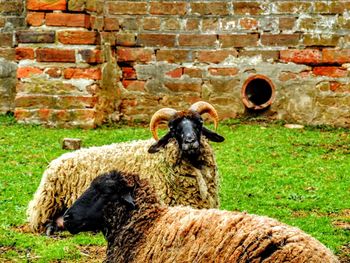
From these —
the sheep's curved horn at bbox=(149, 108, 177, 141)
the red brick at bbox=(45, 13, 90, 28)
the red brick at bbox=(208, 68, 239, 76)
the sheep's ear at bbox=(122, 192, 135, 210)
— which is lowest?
the red brick at bbox=(208, 68, 239, 76)

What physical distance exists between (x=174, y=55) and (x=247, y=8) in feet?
4.61

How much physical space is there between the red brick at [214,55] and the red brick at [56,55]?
2.09 m

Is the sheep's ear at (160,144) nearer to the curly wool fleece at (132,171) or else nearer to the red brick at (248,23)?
the curly wool fleece at (132,171)

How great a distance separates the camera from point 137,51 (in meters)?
12.0

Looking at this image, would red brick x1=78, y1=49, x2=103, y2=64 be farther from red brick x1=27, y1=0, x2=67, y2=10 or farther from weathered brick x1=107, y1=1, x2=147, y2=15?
weathered brick x1=107, y1=1, x2=147, y2=15

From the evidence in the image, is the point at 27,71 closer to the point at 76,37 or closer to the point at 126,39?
the point at 76,37

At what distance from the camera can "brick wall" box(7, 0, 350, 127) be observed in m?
11.2

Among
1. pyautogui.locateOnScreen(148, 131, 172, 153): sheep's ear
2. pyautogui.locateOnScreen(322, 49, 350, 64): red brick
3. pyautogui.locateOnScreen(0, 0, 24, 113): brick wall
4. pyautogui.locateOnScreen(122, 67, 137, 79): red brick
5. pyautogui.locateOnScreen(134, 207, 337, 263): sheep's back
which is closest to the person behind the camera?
pyautogui.locateOnScreen(134, 207, 337, 263): sheep's back

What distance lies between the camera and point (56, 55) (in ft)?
Answer: 36.6

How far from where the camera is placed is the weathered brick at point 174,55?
1186cm

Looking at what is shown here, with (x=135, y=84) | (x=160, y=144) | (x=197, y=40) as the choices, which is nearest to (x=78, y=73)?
(x=135, y=84)

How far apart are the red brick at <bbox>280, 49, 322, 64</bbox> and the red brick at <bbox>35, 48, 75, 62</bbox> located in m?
3.36

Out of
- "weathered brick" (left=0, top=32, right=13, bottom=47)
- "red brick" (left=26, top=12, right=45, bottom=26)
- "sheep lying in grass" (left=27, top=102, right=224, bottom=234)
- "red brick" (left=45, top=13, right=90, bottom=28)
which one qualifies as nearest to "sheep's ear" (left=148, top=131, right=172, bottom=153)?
"sheep lying in grass" (left=27, top=102, right=224, bottom=234)

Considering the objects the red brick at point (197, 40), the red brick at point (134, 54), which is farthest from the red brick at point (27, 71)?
the red brick at point (197, 40)
